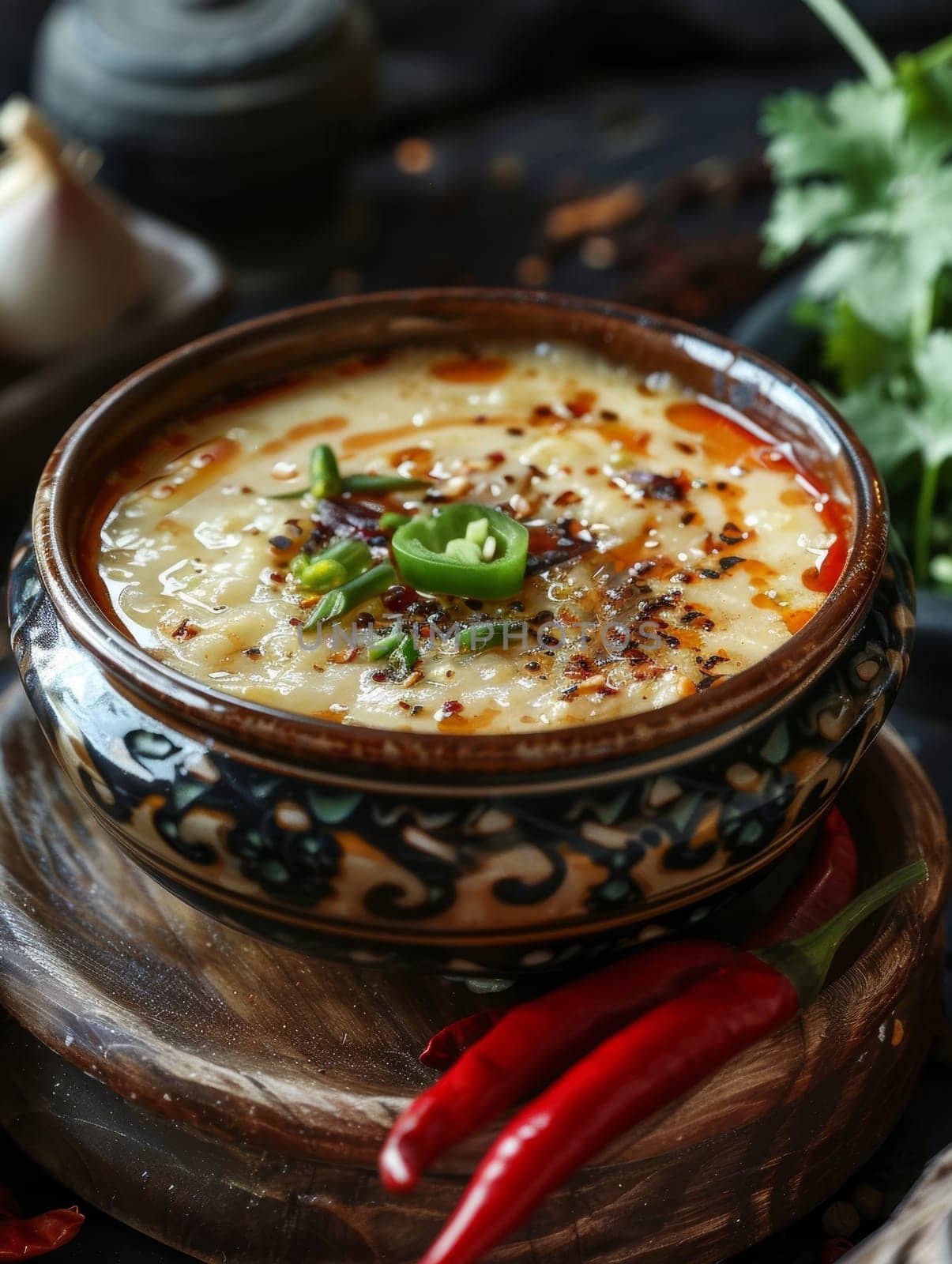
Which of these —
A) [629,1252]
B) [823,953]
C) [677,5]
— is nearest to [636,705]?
[823,953]

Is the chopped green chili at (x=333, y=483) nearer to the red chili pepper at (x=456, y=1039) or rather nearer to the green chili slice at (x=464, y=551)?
the green chili slice at (x=464, y=551)

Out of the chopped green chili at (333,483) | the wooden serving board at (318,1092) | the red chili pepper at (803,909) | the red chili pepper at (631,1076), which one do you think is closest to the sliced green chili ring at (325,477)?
the chopped green chili at (333,483)

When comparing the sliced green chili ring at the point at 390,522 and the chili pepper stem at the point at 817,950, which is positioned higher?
the sliced green chili ring at the point at 390,522

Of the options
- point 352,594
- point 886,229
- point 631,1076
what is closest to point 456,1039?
point 631,1076

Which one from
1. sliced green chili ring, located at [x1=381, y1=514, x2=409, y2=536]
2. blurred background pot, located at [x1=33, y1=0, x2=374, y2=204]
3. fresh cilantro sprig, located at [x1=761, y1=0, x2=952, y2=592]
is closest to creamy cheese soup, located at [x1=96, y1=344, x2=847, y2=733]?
sliced green chili ring, located at [x1=381, y1=514, x2=409, y2=536]

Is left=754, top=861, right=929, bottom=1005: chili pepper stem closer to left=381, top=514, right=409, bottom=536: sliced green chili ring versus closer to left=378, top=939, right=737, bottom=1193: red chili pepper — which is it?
left=378, top=939, right=737, bottom=1193: red chili pepper

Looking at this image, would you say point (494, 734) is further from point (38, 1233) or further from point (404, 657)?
A: point (38, 1233)

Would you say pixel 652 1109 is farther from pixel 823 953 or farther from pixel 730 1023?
pixel 823 953
